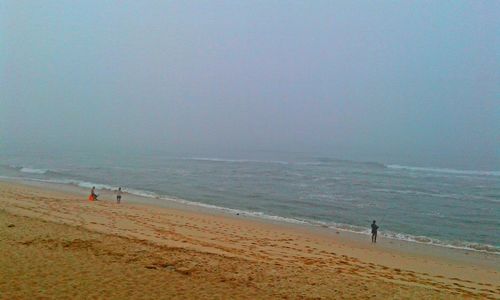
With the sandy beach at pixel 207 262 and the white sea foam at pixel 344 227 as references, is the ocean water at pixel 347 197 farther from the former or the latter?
Result: the sandy beach at pixel 207 262

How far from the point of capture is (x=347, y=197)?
1451 inches

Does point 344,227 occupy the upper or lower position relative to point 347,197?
lower

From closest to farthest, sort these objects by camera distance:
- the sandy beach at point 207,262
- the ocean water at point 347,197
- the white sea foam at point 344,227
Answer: the sandy beach at point 207,262, the white sea foam at point 344,227, the ocean water at point 347,197

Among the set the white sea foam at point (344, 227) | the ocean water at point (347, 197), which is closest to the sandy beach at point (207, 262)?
the white sea foam at point (344, 227)

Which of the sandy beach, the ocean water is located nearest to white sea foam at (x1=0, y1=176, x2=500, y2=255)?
the ocean water

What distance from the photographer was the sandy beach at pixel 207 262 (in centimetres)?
953

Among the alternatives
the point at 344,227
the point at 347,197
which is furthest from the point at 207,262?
the point at 347,197

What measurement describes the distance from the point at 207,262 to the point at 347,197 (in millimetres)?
26459

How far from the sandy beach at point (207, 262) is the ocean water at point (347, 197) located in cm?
438

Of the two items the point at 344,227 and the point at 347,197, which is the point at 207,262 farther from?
the point at 347,197

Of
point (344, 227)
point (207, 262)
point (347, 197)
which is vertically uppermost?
point (347, 197)

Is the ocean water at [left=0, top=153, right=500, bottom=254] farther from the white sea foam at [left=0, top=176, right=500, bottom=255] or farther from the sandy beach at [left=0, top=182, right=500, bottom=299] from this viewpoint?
the sandy beach at [left=0, top=182, right=500, bottom=299]

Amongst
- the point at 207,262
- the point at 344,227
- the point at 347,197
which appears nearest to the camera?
the point at 207,262

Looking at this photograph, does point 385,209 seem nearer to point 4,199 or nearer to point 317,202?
point 317,202
